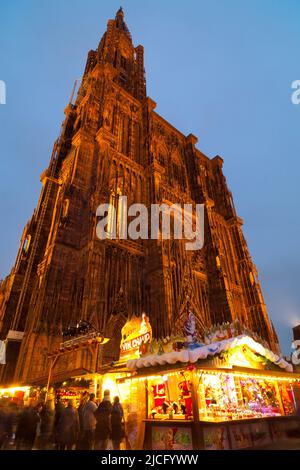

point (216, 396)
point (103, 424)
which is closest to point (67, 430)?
point (103, 424)

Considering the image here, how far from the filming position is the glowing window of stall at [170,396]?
7719mm

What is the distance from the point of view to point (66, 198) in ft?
69.1

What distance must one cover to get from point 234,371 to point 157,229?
16.8 m

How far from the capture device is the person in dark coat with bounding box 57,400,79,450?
6484mm

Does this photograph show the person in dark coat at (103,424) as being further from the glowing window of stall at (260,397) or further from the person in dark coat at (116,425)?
the glowing window of stall at (260,397)

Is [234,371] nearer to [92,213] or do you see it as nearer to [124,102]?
[92,213]

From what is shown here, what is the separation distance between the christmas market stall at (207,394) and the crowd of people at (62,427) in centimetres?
109

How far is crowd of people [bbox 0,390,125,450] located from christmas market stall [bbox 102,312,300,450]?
1089 millimetres

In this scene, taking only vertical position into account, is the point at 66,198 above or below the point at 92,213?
above

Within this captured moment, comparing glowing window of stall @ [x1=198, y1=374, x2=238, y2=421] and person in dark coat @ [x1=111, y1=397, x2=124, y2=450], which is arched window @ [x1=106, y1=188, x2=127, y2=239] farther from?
person in dark coat @ [x1=111, y1=397, x2=124, y2=450]

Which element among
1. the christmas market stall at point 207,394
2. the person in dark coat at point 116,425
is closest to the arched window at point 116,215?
the christmas market stall at point 207,394

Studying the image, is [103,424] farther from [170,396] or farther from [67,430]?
[170,396]

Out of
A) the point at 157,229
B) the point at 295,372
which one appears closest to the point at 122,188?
the point at 157,229

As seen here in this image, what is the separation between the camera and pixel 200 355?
24.9ft
